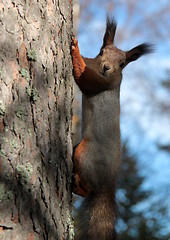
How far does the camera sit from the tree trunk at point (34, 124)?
5.88 feet

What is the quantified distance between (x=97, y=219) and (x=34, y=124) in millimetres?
1257

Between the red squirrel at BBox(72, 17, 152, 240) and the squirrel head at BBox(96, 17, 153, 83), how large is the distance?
3 cm

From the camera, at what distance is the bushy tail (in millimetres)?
2922

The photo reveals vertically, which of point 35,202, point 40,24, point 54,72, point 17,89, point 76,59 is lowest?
point 35,202

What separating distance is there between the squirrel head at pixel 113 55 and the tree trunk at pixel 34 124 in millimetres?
1486

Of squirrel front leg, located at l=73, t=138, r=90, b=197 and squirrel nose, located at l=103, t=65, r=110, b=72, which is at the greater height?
squirrel nose, located at l=103, t=65, r=110, b=72

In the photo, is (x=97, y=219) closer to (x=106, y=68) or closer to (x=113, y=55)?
(x=106, y=68)

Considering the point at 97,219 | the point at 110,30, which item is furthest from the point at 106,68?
the point at 97,219

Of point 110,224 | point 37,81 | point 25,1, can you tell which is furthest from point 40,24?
point 110,224

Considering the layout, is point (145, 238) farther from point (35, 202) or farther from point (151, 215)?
point (35, 202)

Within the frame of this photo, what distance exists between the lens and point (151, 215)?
6012 mm

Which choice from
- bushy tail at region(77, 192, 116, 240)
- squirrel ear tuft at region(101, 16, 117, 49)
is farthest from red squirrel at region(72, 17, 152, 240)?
squirrel ear tuft at region(101, 16, 117, 49)

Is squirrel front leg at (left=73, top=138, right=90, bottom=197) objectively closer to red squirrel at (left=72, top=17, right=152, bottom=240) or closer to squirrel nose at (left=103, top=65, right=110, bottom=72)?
red squirrel at (left=72, top=17, right=152, bottom=240)

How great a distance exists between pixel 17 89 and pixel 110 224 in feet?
4.86
